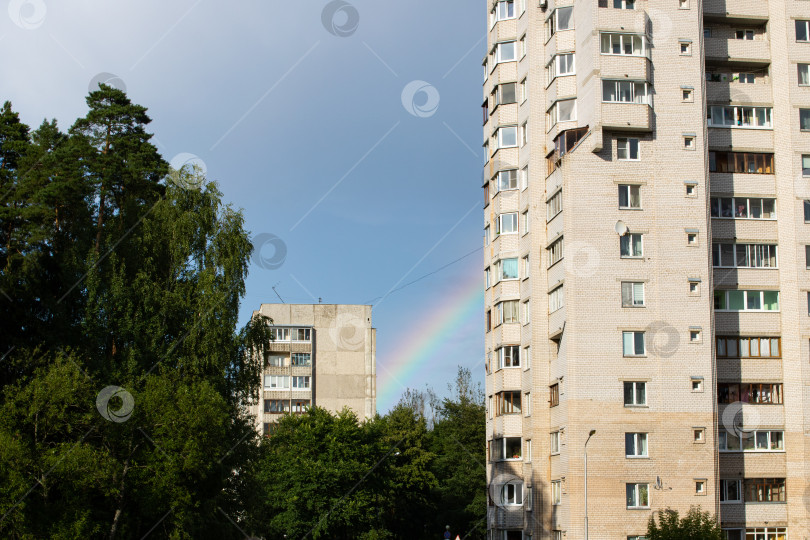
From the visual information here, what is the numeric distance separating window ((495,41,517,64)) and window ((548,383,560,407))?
79.1 feet

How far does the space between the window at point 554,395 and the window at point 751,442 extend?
9.61 meters

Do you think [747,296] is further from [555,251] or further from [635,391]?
[555,251]

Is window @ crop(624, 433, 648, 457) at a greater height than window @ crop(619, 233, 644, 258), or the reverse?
window @ crop(619, 233, 644, 258)

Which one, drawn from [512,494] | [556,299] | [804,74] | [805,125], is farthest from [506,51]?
[512,494]

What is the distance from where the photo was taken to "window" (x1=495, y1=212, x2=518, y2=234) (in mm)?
65875

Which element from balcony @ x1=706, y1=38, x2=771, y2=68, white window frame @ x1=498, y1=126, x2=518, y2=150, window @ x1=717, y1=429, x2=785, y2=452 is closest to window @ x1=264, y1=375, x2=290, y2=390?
white window frame @ x1=498, y1=126, x2=518, y2=150

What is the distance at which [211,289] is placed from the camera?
175 feet

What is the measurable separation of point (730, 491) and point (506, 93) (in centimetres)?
3075

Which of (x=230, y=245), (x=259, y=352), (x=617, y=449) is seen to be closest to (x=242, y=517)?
(x=259, y=352)

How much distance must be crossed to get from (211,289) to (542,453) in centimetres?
2285

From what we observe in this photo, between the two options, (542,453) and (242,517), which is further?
(542,453)

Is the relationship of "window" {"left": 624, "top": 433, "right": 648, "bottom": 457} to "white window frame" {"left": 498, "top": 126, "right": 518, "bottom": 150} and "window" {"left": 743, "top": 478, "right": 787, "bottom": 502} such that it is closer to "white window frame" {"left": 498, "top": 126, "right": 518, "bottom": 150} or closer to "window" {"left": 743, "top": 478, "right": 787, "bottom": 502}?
"window" {"left": 743, "top": 478, "right": 787, "bottom": 502}

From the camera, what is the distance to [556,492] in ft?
188

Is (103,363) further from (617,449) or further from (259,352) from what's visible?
(617,449)
